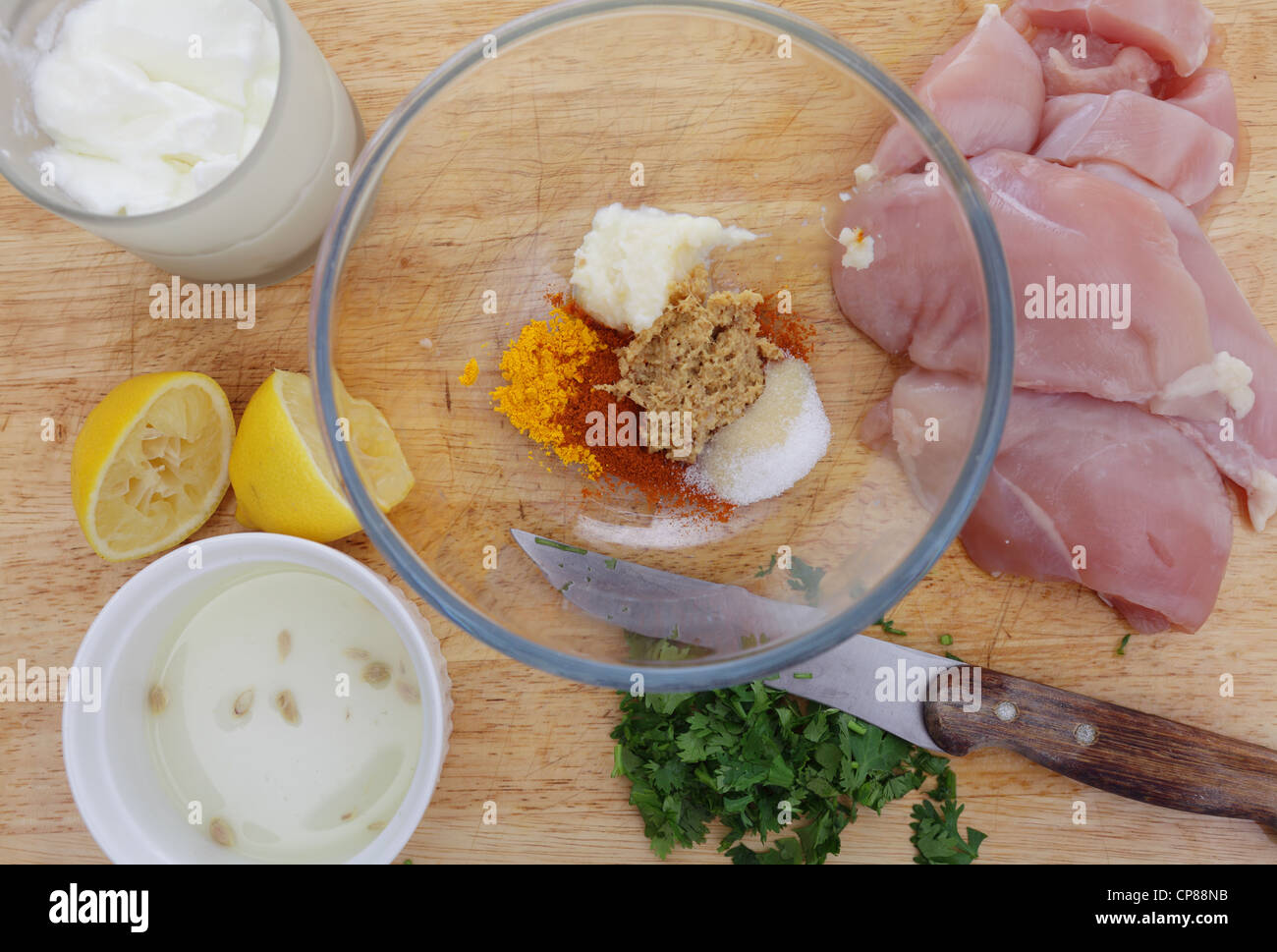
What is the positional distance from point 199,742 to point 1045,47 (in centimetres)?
194

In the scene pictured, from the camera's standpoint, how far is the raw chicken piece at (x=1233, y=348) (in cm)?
148

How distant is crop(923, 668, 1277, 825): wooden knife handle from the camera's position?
142 cm

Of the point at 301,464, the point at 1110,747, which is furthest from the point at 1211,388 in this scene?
the point at 301,464

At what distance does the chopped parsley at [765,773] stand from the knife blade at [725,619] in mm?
36

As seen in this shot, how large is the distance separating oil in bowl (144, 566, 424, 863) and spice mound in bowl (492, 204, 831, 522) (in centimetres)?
45

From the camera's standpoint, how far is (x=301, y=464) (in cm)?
132

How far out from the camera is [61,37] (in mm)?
1290

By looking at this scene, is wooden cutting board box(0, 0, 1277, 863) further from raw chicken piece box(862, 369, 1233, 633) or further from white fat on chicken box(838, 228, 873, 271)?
white fat on chicken box(838, 228, 873, 271)

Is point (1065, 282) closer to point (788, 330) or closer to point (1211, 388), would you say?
point (1211, 388)

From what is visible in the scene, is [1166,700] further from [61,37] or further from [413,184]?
[61,37]

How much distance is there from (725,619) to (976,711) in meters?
0.45

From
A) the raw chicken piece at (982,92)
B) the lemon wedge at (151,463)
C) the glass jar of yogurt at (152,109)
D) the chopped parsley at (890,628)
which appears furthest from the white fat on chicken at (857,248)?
the lemon wedge at (151,463)

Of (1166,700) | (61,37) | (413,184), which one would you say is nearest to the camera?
(61,37)
